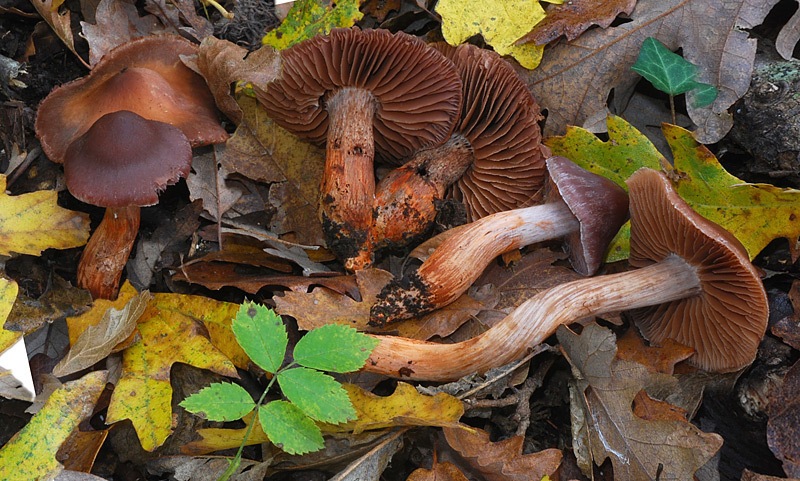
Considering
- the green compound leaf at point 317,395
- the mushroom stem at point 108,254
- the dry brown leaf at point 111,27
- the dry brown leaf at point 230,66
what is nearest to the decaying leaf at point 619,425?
the green compound leaf at point 317,395

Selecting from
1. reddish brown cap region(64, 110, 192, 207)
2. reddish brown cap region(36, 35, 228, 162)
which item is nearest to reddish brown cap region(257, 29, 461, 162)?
reddish brown cap region(36, 35, 228, 162)

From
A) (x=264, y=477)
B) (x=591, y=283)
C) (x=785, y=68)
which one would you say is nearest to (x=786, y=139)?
(x=785, y=68)

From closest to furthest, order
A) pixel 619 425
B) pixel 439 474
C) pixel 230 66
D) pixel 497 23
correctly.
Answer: pixel 439 474, pixel 619 425, pixel 230 66, pixel 497 23

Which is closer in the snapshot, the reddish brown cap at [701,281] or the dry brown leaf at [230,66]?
the reddish brown cap at [701,281]

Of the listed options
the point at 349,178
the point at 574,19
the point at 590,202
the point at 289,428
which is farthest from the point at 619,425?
the point at 574,19

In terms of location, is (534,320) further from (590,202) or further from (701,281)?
(701,281)

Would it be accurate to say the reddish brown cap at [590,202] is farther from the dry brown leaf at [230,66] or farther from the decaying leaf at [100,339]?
the decaying leaf at [100,339]
